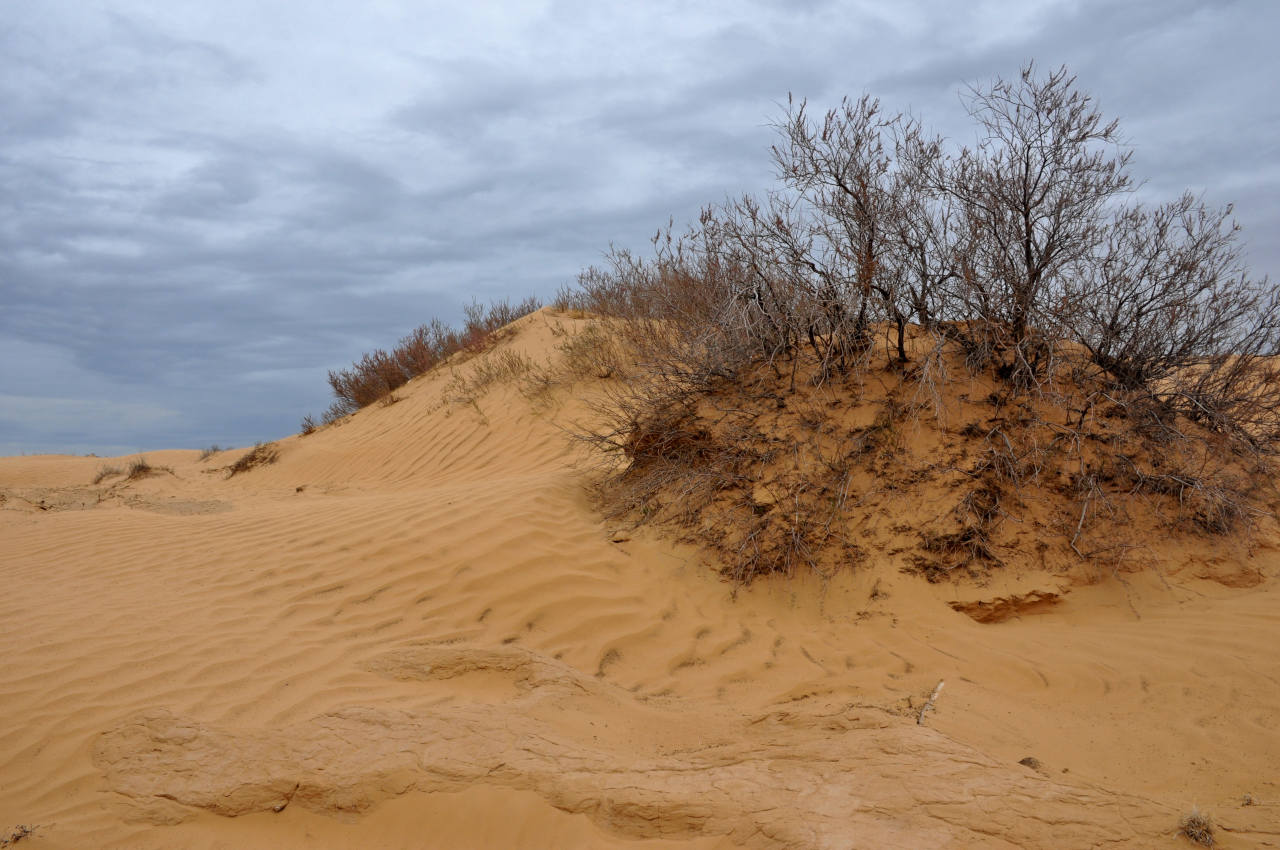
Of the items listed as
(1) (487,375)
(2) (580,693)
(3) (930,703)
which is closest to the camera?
(3) (930,703)

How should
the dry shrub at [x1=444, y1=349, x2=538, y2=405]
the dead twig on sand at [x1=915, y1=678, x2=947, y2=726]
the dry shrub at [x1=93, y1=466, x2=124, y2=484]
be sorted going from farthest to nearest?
the dry shrub at [x1=93, y1=466, x2=124, y2=484]
the dry shrub at [x1=444, y1=349, x2=538, y2=405]
the dead twig on sand at [x1=915, y1=678, x2=947, y2=726]

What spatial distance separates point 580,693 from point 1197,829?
2674 mm

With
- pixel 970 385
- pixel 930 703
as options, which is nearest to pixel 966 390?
pixel 970 385

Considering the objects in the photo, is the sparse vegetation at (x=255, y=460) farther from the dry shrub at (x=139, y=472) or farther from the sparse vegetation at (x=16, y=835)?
the sparse vegetation at (x=16, y=835)

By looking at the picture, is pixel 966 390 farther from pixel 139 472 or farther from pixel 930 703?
pixel 139 472

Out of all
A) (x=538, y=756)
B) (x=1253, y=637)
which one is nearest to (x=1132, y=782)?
(x=1253, y=637)

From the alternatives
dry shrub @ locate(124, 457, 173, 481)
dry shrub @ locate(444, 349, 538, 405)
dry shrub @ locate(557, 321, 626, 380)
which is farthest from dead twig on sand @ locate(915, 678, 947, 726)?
dry shrub @ locate(124, 457, 173, 481)

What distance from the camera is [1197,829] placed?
2.30 metres

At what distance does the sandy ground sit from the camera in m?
2.78

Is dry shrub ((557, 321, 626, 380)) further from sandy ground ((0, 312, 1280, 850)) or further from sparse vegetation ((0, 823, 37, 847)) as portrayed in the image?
sparse vegetation ((0, 823, 37, 847))

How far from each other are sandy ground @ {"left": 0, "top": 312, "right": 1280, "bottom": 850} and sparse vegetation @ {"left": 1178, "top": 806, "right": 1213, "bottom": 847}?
1.8 inches

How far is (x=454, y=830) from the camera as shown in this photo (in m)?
2.84

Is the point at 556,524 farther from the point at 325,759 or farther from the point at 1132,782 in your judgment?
the point at 1132,782

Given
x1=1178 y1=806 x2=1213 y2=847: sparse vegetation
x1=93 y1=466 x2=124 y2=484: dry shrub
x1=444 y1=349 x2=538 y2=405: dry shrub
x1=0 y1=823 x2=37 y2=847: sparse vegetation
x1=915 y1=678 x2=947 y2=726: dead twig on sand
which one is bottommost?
x1=0 y1=823 x2=37 y2=847: sparse vegetation
